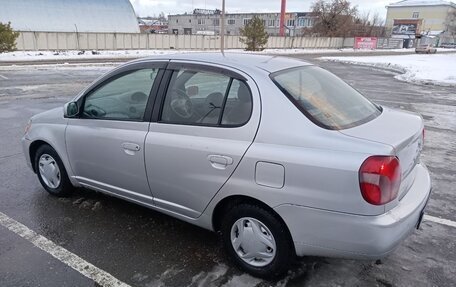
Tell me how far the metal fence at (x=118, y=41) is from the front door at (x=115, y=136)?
35.7m

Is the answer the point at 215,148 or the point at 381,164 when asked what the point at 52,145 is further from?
the point at 381,164

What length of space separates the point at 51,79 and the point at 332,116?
49.9 feet

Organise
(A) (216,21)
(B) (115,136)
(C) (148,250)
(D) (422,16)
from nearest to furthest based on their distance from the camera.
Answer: (C) (148,250) → (B) (115,136) → (A) (216,21) → (D) (422,16)

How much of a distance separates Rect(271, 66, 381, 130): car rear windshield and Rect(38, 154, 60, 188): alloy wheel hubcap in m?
2.76

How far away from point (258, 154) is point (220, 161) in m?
0.33

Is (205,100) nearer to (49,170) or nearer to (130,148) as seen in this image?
(130,148)

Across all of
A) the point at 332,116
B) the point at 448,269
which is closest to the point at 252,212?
the point at 332,116

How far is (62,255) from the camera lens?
10.8 feet

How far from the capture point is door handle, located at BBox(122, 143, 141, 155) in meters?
3.44

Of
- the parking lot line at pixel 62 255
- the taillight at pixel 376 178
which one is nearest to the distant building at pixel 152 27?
the parking lot line at pixel 62 255

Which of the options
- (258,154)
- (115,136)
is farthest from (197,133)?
(115,136)

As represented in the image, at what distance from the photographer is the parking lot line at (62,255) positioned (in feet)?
9.81

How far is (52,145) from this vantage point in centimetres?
423

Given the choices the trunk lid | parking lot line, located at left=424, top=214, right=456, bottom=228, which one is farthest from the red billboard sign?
the trunk lid
